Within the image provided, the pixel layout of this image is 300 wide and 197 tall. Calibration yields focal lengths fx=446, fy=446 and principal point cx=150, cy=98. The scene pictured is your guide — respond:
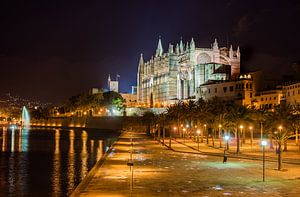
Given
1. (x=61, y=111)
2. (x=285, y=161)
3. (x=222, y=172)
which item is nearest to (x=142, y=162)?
(x=222, y=172)

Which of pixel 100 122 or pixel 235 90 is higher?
pixel 235 90

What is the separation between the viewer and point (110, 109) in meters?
142

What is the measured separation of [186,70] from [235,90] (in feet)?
108

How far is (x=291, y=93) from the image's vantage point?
265 ft

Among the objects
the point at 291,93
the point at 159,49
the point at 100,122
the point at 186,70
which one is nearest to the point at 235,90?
the point at 291,93

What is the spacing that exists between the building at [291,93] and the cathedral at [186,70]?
1233 inches

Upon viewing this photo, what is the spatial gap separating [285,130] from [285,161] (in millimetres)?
3133

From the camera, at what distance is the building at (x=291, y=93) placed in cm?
7788

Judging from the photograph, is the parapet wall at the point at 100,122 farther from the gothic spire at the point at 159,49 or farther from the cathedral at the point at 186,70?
the gothic spire at the point at 159,49

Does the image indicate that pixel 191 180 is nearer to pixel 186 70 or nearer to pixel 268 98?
pixel 268 98

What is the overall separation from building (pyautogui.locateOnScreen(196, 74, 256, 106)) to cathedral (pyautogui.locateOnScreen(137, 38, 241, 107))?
1028 cm

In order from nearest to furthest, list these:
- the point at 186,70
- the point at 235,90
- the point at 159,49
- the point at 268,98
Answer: the point at 268,98
the point at 235,90
the point at 186,70
the point at 159,49

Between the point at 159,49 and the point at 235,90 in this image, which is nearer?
the point at 235,90

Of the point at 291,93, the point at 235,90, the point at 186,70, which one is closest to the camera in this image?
the point at 291,93
